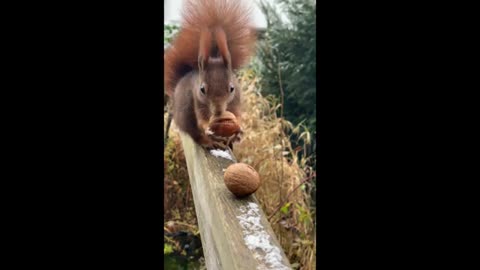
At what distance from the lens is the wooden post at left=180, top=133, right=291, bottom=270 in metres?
0.89

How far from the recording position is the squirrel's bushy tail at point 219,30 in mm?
1117

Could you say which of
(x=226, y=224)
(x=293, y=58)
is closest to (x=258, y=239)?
(x=226, y=224)

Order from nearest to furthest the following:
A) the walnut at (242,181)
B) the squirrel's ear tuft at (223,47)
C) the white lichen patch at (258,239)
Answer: the white lichen patch at (258,239) < the walnut at (242,181) < the squirrel's ear tuft at (223,47)

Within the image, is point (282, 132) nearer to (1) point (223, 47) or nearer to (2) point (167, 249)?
(1) point (223, 47)

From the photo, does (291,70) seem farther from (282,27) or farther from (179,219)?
(179,219)

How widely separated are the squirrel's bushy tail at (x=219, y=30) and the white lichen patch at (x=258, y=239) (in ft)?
1.02

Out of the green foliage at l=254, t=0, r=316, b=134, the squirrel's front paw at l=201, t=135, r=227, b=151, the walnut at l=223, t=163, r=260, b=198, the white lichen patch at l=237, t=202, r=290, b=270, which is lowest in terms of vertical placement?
the white lichen patch at l=237, t=202, r=290, b=270

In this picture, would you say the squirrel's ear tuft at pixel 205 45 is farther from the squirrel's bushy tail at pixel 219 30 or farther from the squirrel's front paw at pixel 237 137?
the squirrel's front paw at pixel 237 137

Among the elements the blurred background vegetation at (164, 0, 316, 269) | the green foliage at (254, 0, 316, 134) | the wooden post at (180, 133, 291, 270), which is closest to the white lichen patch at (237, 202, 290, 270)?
the wooden post at (180, 133, 291, 270)

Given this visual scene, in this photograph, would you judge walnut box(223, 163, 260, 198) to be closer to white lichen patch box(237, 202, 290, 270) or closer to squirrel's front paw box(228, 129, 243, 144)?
white lichen patch box(237, 202, 290, 270)

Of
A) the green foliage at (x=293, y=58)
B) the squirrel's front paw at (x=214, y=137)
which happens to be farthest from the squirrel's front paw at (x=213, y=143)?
the green foliage at (x=293, y=58)

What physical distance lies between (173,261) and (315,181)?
1.06 ft

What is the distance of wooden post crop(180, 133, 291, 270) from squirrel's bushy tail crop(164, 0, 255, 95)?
0.22 m

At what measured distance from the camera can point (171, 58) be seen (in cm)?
118
